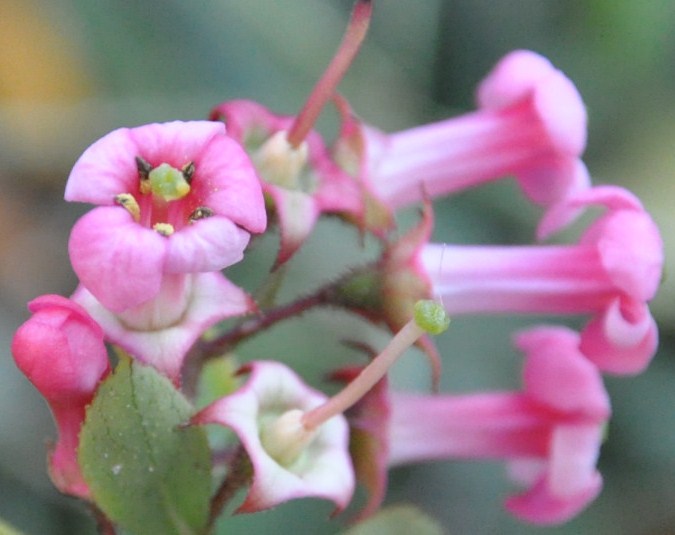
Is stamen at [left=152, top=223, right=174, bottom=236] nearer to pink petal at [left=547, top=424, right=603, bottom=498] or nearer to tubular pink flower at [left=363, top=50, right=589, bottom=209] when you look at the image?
tubular pink flower at [left=363, top=50, right=589, bottom=209]

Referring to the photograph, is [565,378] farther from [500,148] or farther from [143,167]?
[143,167]

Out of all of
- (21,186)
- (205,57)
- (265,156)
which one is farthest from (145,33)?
(265,156)

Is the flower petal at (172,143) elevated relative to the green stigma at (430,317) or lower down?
elevated

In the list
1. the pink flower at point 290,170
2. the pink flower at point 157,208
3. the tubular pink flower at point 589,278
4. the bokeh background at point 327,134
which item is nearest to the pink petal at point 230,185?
the pink flower at point 157,208

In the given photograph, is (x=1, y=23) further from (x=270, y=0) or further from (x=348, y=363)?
(x=348, y=363)

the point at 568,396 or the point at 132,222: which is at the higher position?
the point at 132,222

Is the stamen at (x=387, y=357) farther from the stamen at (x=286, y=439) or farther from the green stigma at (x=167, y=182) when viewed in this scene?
the green stigma at (x=167, y=182)
